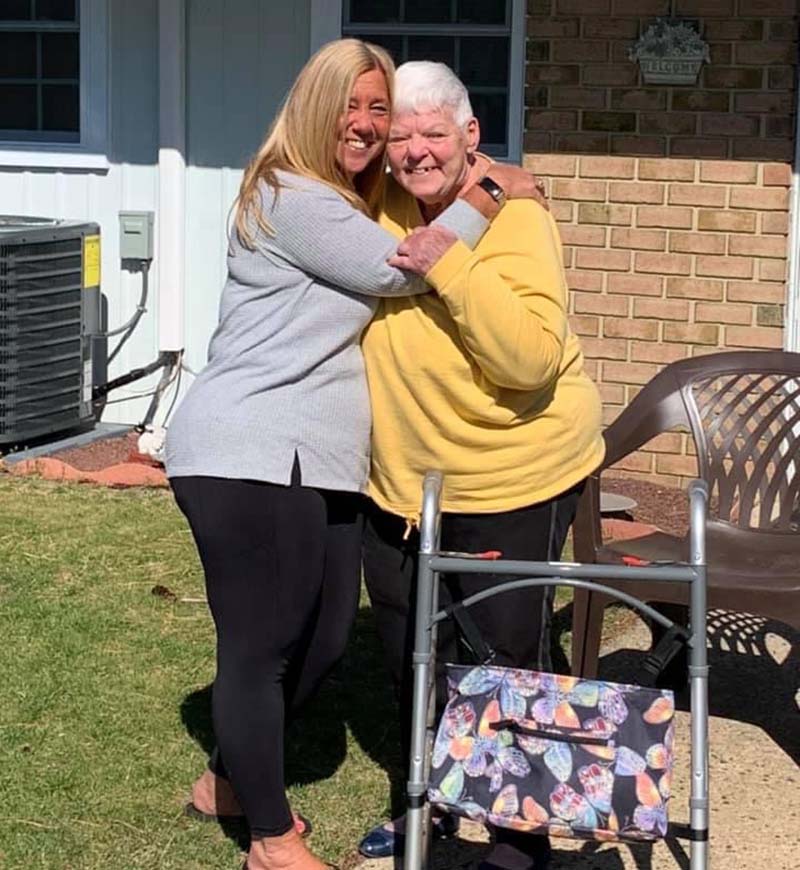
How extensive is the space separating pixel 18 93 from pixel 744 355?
18.1 feet

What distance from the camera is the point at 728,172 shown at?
785cm

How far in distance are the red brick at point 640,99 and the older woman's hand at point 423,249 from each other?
4.46 metres

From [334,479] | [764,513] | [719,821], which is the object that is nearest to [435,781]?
[334,479]

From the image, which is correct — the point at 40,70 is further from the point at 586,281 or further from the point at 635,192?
the point at 635,192

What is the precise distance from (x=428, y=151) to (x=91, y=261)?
550 centimetres

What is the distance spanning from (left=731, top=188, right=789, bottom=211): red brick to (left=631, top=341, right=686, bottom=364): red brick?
2.39 feet

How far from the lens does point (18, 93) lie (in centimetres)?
952

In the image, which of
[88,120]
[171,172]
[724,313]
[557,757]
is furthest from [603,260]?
[557,757]

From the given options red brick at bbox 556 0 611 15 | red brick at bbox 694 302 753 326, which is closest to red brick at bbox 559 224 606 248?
red brick at bbox 694 302 753 326

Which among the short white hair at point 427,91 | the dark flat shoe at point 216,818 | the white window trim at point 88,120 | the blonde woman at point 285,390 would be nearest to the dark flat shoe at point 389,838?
the dark flat shoe at point 216,818

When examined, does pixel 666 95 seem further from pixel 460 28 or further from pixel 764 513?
pixel 764 513

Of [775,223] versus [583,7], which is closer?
[775,223]

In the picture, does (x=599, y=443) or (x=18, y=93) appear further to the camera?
(x=18, y=93)

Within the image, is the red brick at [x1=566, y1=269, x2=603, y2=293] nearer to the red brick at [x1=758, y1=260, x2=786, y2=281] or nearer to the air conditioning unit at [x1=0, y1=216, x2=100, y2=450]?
the red brick at [x1=758, y1=260, x2=786, y2=281]
